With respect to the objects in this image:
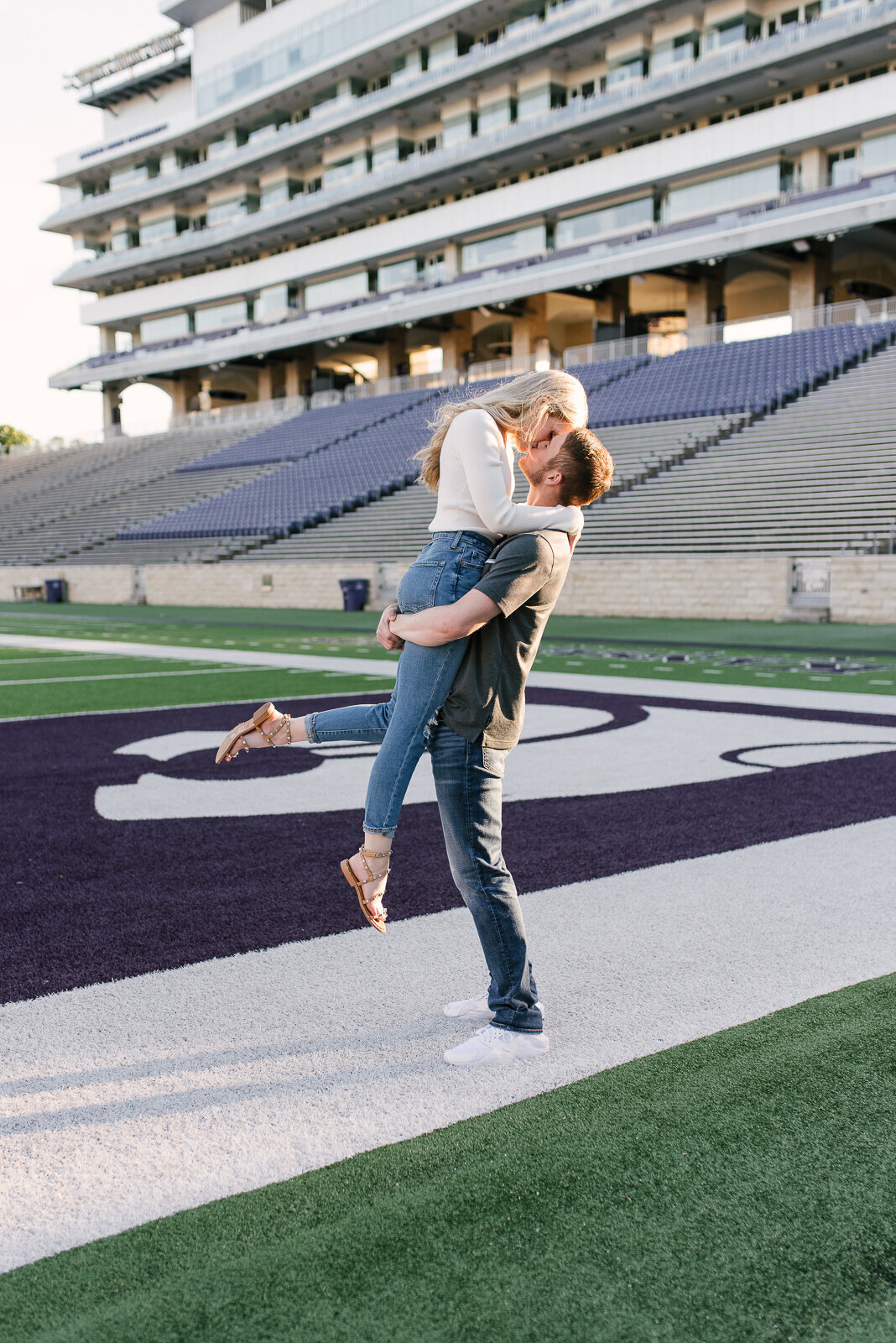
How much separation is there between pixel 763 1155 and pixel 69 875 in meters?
3.26

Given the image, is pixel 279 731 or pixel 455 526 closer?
pixel 455 526

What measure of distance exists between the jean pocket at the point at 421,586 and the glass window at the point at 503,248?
142 ft

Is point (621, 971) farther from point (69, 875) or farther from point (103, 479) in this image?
point (103, 479)

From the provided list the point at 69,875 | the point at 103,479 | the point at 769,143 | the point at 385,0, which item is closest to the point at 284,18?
the point at 385,0

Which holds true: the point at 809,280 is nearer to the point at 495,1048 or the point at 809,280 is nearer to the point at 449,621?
the point at 449,621

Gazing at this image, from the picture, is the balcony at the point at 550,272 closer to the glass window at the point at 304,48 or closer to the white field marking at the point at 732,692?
the glass window at the point at 304,48

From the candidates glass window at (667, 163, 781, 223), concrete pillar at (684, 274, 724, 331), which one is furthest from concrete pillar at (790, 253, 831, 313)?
concrete pillar at (684, 274, 724, 331)

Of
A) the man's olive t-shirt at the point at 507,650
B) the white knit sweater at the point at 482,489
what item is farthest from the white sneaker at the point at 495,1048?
the white knit sweater at the point at 482,489

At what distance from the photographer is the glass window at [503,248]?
43312 mm

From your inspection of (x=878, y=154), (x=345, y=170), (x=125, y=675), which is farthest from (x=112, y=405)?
(x=125, y=675)

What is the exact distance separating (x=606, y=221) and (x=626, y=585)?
79.0 ft

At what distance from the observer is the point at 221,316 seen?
5669cm

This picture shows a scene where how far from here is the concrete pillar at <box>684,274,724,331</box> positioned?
4031cm

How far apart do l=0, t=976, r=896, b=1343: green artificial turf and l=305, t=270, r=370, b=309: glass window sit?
50983 mm
